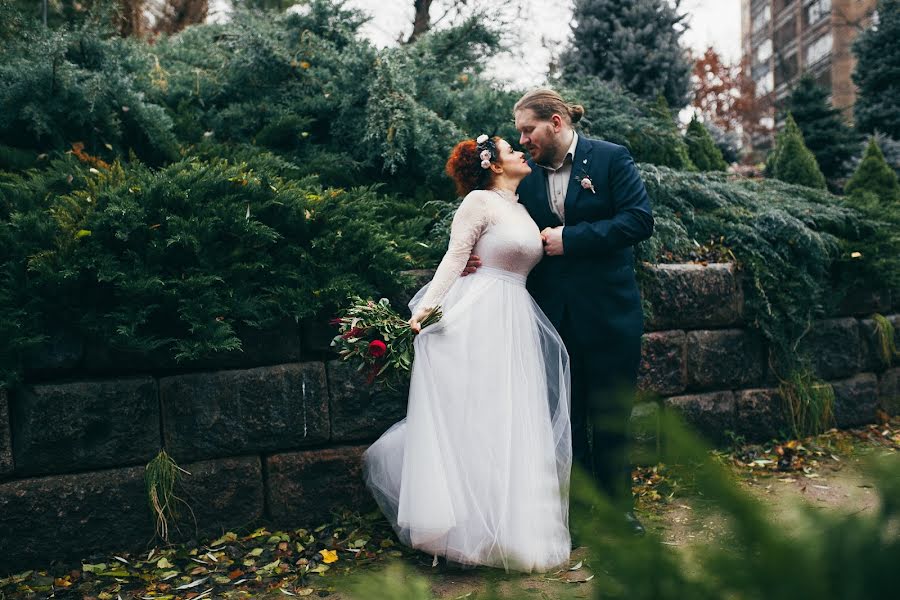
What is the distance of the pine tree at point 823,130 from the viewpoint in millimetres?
10789

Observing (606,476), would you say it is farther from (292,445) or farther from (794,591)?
(794,591)

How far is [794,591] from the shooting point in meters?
0.59

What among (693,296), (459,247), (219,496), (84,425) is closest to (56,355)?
(84,425)

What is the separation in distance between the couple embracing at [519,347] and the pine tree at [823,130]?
8.06 metres

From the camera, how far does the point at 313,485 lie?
423 cm

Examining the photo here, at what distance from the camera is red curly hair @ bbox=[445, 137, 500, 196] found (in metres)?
4.01

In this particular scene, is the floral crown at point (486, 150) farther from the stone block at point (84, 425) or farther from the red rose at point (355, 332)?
the stone block at point (84, 425)

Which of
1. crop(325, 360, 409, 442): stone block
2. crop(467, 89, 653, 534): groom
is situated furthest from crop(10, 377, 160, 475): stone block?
crop(467, 89, 653, 534): groom

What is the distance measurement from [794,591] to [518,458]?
10.1 feet

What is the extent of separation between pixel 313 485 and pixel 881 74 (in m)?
12.1

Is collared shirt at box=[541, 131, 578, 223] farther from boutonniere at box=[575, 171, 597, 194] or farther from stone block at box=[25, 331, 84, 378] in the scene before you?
stone block at box=[25, 331, 84, 378]

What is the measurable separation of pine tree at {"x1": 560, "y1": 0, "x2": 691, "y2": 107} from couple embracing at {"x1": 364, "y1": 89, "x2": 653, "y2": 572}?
554cm

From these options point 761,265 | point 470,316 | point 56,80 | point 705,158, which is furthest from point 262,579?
point 705,158

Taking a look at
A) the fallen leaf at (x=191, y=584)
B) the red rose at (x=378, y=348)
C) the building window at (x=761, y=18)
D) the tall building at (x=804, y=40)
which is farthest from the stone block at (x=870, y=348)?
the building window at (x=761, y=18)
